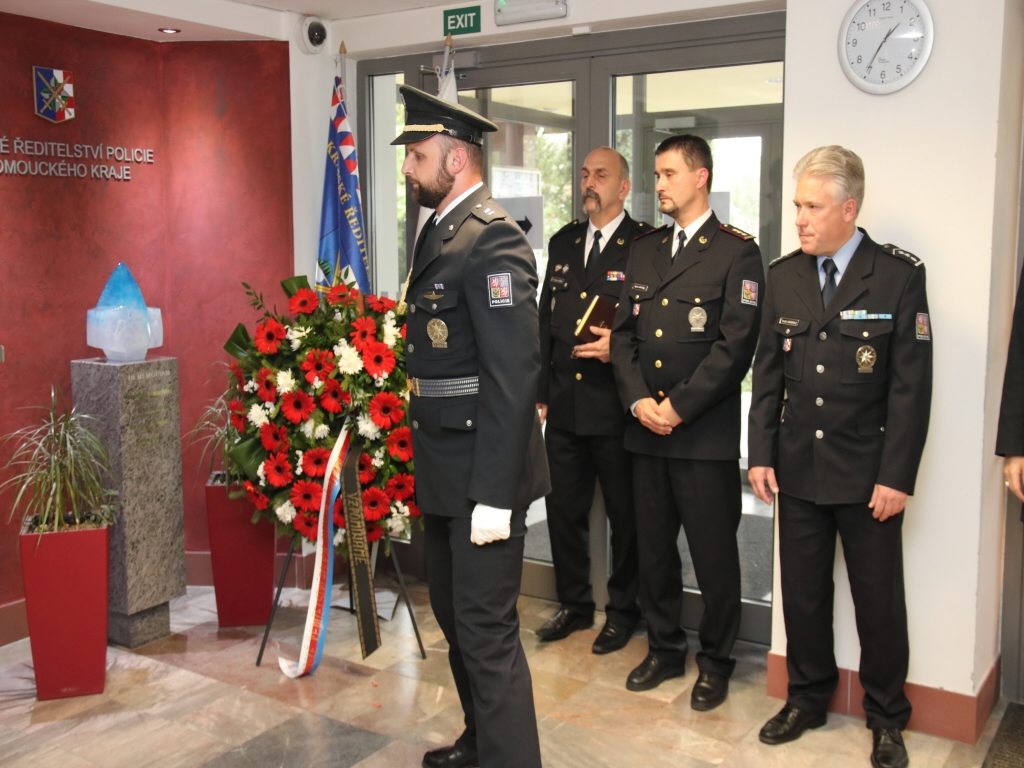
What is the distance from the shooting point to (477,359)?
2553mm

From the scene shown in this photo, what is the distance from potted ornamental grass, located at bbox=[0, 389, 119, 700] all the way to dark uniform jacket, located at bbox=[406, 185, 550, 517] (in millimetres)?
1507

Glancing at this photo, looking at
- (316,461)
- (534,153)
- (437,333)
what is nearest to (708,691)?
(316,461)

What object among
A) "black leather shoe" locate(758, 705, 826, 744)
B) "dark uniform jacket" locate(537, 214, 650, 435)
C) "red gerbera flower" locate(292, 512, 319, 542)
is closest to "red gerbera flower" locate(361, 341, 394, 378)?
"red gerbera flower" locate(292, 512, 319, 542)

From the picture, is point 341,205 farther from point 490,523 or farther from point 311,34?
point 490,523

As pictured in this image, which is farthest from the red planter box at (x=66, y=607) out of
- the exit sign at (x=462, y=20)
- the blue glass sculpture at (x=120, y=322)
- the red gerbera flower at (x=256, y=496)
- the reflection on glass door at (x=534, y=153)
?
the exit sign at (x=462, y=20)

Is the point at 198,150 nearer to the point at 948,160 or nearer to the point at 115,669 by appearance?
the point at 115,669

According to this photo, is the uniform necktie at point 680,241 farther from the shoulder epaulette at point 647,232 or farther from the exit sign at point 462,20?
the exit sign at point 462,20

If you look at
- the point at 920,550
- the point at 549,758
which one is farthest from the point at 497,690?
the point at 920,550

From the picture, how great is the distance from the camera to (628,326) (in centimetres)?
355

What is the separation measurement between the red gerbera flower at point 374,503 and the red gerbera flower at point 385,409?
246 mm

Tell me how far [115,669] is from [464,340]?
2.10 meters

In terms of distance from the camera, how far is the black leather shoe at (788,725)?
3109 millimetres

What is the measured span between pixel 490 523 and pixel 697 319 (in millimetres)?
1248

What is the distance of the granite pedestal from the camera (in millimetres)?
3795
